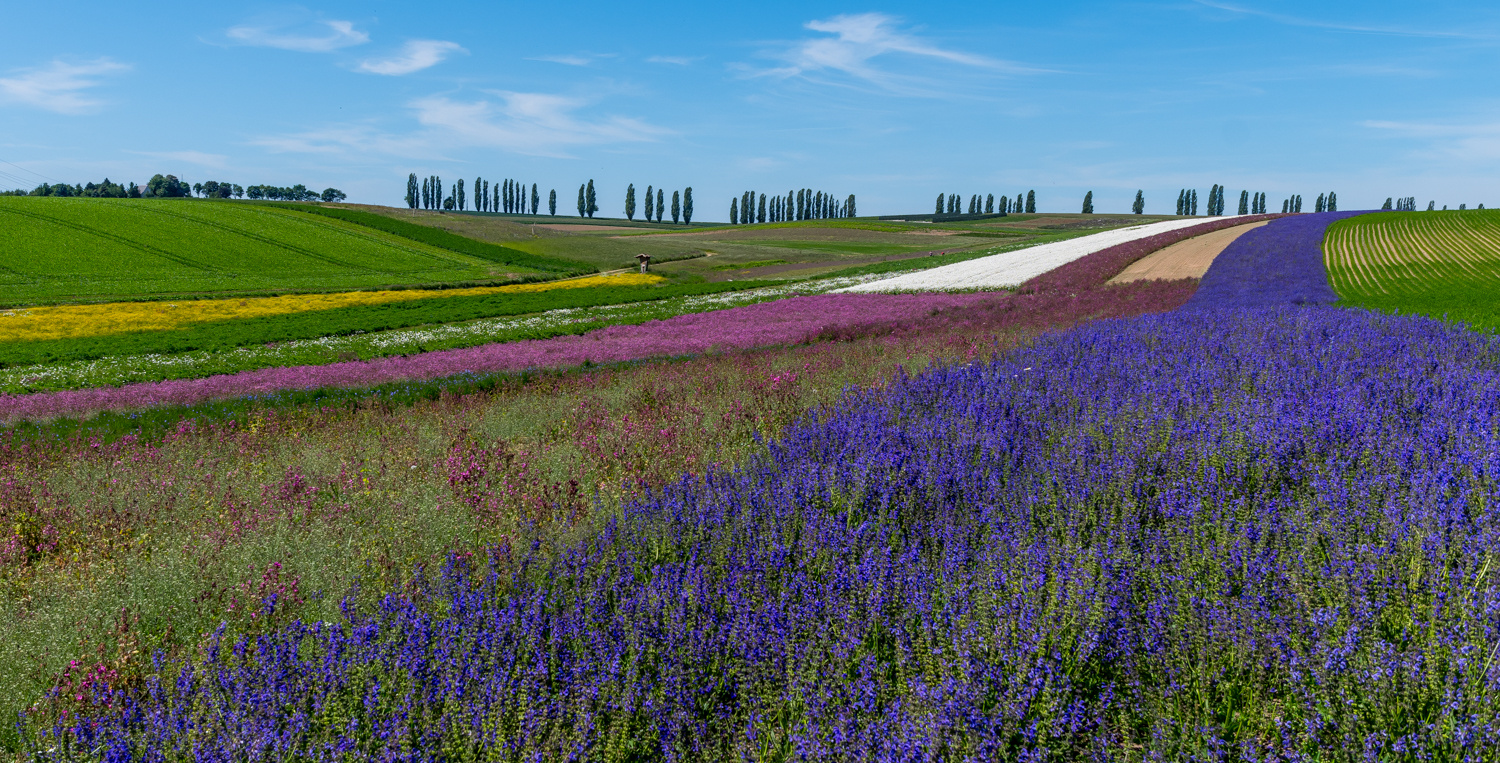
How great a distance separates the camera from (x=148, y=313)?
27.1 metres

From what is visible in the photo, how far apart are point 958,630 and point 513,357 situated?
48.0 ft

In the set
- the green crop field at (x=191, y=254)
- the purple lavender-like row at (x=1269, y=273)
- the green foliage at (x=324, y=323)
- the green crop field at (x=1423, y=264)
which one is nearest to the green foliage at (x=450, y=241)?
the green crop field at (x=191, y=254)

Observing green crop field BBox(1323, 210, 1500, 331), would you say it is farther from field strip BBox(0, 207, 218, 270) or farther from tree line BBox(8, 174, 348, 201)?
tree line BBox(8, 174, 348, 201)

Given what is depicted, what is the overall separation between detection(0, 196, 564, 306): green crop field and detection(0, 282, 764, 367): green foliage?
1071 centimetres

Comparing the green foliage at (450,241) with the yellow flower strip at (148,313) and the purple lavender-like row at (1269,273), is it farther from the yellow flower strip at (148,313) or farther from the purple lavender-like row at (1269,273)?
the purple lavender-like row at (1269,273)

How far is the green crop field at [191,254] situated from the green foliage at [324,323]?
421 inches

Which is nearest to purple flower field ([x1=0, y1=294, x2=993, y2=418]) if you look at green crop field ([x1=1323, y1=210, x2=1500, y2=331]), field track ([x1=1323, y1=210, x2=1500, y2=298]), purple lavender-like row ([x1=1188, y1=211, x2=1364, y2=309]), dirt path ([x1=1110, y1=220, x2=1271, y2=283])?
purple lavender-like row ([x1=1188, y1=211, x2=1364, y2=309])

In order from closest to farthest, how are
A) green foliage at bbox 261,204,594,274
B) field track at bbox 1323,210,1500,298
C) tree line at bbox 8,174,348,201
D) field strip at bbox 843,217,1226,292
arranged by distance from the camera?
field track at bbox 1323,210,1500,298, field strip at bbox 843,217,1226,292, green foliage at bbox 261,204,594,274, tree line at bbox 8,174,348,201

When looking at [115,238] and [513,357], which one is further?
[115,238]

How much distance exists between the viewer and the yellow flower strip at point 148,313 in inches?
953

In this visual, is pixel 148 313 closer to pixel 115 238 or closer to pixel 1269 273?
pixel 115 238

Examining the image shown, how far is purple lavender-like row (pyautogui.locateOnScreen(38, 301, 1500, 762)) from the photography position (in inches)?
91.1

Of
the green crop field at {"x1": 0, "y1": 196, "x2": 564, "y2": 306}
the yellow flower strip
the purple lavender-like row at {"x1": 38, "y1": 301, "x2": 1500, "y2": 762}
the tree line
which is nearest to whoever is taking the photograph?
the purple lavender-like row at {"x1": 38, "y1": 301, "x2": 1500, "y2": 762}

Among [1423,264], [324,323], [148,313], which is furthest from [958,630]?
[1423,264]
